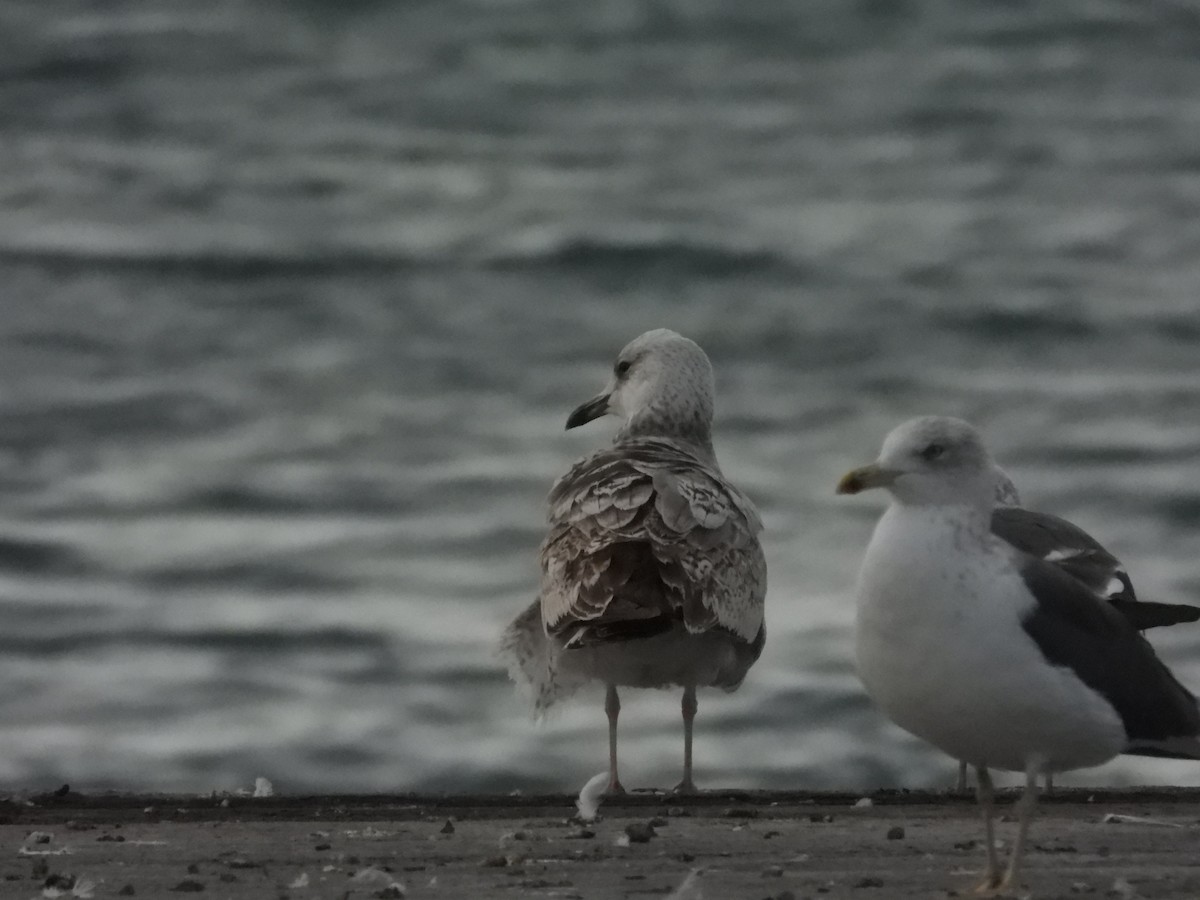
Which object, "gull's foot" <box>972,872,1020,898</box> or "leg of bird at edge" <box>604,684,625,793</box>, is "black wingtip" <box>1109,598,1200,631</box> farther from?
"leg of bird at edge" <box>604,684,625,793</box>

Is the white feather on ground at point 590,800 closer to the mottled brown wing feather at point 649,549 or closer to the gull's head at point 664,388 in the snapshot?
the mottled brown wing feather at point 649,549

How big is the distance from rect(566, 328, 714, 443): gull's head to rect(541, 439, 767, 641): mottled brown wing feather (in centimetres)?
98

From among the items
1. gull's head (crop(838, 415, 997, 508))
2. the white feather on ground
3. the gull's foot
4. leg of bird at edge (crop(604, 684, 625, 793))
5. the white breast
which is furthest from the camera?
leg of bird at edge (crop(604, 684, 625, 793))

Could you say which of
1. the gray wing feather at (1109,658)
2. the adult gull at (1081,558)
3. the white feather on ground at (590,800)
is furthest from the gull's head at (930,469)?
the white feather on ground at (590,800)

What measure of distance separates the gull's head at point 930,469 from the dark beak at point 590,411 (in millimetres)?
4466

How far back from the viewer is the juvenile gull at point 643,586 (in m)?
8.00

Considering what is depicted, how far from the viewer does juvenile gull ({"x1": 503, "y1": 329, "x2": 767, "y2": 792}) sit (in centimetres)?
800

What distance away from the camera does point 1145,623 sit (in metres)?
7.16

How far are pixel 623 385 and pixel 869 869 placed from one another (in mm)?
4238

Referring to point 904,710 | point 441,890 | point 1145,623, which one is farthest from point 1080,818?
point 441,890

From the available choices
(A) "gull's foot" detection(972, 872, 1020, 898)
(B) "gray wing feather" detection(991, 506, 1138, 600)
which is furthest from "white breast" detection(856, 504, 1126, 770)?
(B) "gray wing feather" detection(991, 506, 1138, 600)

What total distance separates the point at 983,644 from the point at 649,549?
108 inches

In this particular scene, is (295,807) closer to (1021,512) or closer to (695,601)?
(695,601)

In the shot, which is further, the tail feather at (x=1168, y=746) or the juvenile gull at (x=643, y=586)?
the juvenile gull at (x=643, y=586)
